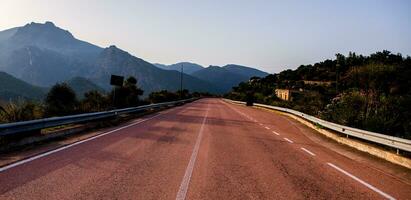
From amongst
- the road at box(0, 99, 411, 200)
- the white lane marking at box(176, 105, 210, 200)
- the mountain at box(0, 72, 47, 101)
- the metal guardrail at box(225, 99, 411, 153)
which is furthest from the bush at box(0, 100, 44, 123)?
the mountain at box(0, 72, 47, 101)

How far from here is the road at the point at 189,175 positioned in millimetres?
6590

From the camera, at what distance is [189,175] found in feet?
26.4

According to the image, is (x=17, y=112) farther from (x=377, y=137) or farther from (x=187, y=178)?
(x=377, y=137)

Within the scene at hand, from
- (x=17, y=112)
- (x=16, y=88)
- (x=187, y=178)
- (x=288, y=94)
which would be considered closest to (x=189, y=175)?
(x=187, y=178)

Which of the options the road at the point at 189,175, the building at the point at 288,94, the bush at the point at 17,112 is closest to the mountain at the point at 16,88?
the building at the point at 288,94

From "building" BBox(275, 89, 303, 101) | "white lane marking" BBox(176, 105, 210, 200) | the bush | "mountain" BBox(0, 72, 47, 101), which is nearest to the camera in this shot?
"white lane marking" BBox(176, 105, 210, 200)

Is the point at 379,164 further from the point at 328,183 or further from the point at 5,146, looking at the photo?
the point at 5,146

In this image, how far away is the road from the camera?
6590mm

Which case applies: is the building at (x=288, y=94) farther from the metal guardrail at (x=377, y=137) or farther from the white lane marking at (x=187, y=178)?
the white lane marking at (x=187, y=178)

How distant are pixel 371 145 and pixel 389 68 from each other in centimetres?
1422

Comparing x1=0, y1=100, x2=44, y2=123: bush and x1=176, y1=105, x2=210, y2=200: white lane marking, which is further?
x1=0, y1=100, x2=44, y2=123: bush

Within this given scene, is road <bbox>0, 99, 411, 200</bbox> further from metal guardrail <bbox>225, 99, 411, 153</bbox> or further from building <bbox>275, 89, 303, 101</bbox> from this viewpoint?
building <bbox>275, 89, 303, 101</bbox>

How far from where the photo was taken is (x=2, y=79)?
459 feet

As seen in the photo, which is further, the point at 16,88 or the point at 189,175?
the point at 16,88
